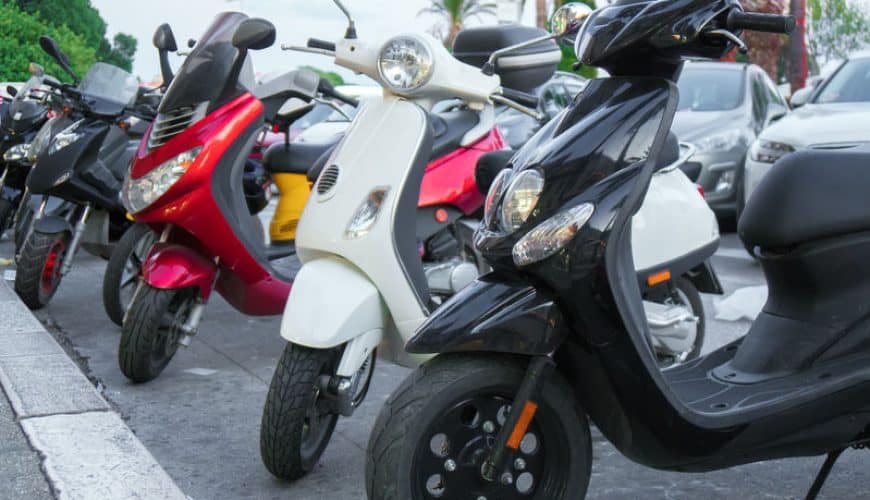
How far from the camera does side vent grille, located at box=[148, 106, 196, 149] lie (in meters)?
5.09

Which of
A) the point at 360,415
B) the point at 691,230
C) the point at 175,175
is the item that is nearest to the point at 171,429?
the point at 360,415

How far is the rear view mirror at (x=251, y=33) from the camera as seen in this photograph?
511cm

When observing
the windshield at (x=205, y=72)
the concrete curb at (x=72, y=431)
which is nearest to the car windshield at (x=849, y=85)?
the windshield at (x=205, y=72)

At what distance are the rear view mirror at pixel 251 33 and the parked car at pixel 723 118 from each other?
5.07 meters

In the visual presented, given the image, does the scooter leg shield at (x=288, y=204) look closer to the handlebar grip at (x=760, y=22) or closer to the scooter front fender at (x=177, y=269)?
the scooter front fender at (x=177, y=269)

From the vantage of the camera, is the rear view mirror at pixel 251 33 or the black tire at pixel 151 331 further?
the rear view mirror at pixel 251 33

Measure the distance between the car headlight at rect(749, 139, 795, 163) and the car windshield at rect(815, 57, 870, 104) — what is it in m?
0.87

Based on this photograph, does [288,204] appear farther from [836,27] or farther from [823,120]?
[836,27]

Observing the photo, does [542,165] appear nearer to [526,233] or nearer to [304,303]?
[526,233]

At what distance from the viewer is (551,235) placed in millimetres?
2906

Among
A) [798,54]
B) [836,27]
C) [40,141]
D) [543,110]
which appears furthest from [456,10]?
[40,141]

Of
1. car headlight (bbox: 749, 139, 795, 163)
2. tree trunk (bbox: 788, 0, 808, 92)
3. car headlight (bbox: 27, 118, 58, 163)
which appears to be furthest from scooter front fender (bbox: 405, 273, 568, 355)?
tree trunk (bbox: 788, 0, 808, 92)

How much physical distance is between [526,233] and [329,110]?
12.2 m

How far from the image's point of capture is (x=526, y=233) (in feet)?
9.61
